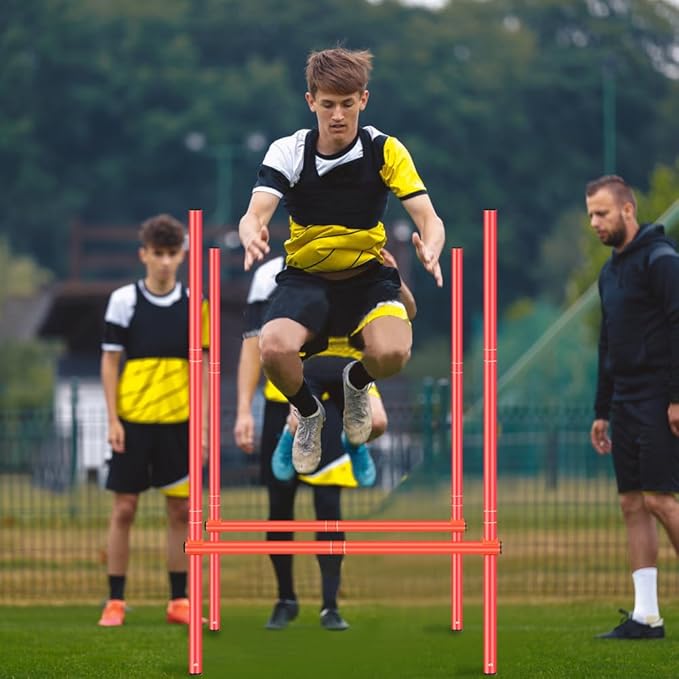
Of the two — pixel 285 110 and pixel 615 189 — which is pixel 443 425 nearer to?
pixel 615 189

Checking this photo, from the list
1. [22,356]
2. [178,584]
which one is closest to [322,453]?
[178,584]

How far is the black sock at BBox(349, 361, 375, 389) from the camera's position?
789cm

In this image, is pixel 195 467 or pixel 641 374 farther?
pixel 641 374

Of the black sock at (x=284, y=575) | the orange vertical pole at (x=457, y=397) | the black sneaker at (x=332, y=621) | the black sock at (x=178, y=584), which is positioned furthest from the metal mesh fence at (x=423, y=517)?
the orange vertical pole at (x=457, y=397)

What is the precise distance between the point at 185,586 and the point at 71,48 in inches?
2584

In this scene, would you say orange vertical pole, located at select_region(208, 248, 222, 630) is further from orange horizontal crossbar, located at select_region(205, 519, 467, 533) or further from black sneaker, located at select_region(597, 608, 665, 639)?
black sneaker, located at select_region(597, 608, 665, 639)

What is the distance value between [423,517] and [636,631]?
176 inches

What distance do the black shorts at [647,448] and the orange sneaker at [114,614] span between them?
3097mm

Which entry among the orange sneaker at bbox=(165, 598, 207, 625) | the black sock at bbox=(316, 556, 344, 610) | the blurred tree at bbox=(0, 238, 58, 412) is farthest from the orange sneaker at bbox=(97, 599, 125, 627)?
the blurred tree at bbox=(0, 238, 58, 412)

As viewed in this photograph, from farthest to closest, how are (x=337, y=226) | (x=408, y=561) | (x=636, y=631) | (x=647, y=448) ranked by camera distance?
(x=408, y=561)
(x=636, y=631)
(x=647, y=448)
(x=337, y=226)

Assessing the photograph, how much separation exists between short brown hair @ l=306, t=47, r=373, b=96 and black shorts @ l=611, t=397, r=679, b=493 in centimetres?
253

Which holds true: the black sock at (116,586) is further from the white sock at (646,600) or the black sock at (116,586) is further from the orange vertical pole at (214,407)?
the white sock at (646,600)

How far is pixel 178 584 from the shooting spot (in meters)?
10.2

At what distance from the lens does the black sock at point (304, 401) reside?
25.3 ft
